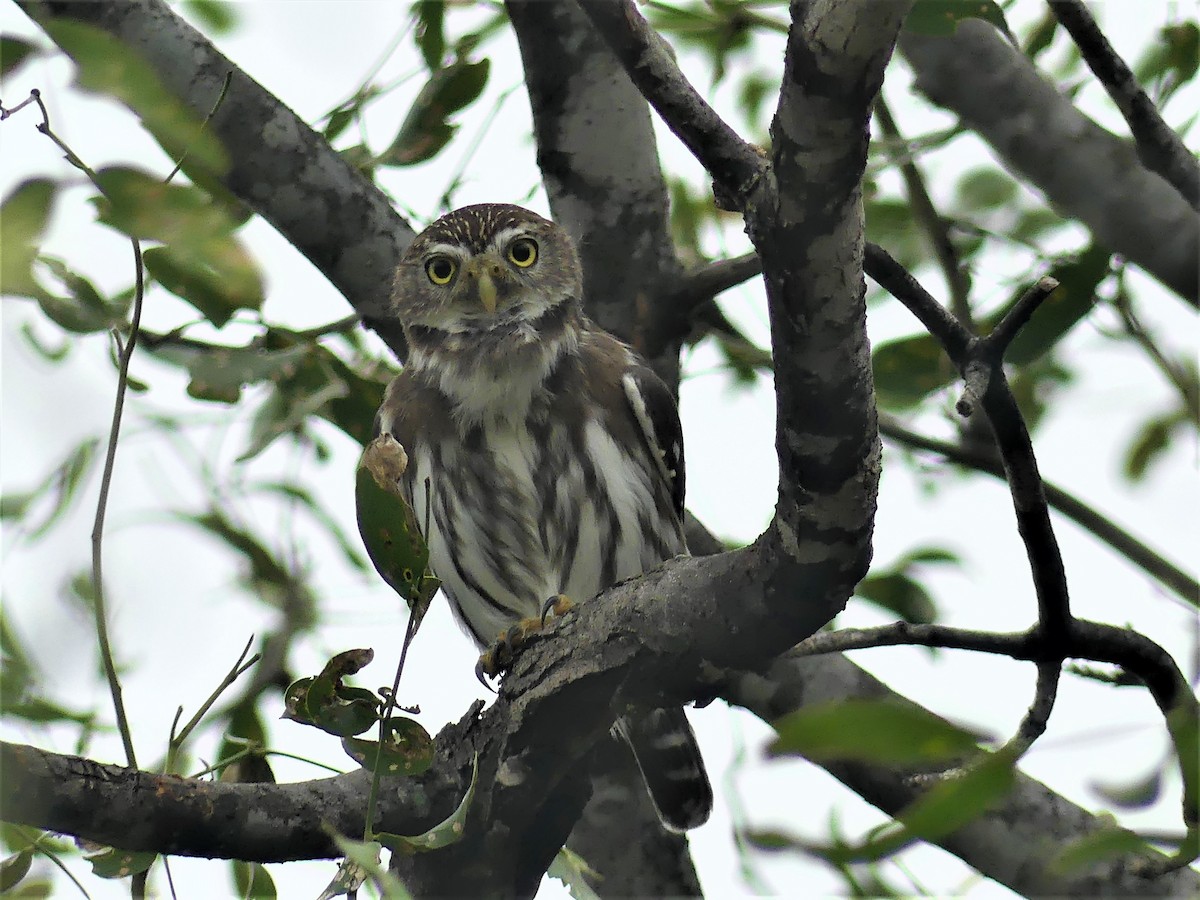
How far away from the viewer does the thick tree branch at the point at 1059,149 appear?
2.97m

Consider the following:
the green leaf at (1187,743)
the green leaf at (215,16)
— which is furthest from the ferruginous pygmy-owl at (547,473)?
the green leaf at (1187,743)

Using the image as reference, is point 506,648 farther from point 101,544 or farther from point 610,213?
point 610,213

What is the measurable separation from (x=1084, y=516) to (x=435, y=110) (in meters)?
2.24

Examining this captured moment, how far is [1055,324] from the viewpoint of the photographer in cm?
349

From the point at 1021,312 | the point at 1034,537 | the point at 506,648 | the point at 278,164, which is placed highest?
the point at 278,164

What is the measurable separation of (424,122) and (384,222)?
469mm

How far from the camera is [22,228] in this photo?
1.31 m

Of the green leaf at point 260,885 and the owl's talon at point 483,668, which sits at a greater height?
the owl's talon at point 483,668

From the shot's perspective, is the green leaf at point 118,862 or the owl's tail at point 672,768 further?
the owl's tail at point 672,768

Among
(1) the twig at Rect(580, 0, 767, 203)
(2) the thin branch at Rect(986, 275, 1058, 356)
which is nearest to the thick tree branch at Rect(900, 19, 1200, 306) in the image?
(2) the thin branch at Rect(986, 275, 1058, 356)

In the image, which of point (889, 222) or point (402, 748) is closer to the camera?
point (402, 748)

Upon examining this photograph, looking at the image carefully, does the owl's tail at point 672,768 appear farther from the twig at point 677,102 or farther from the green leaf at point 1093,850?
the green leaf at point 1093,850

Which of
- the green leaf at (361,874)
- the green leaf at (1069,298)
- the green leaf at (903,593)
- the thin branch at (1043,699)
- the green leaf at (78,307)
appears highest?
the green leaf at (1069,298)

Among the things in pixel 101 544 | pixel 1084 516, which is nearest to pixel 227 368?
pixel 101 544
